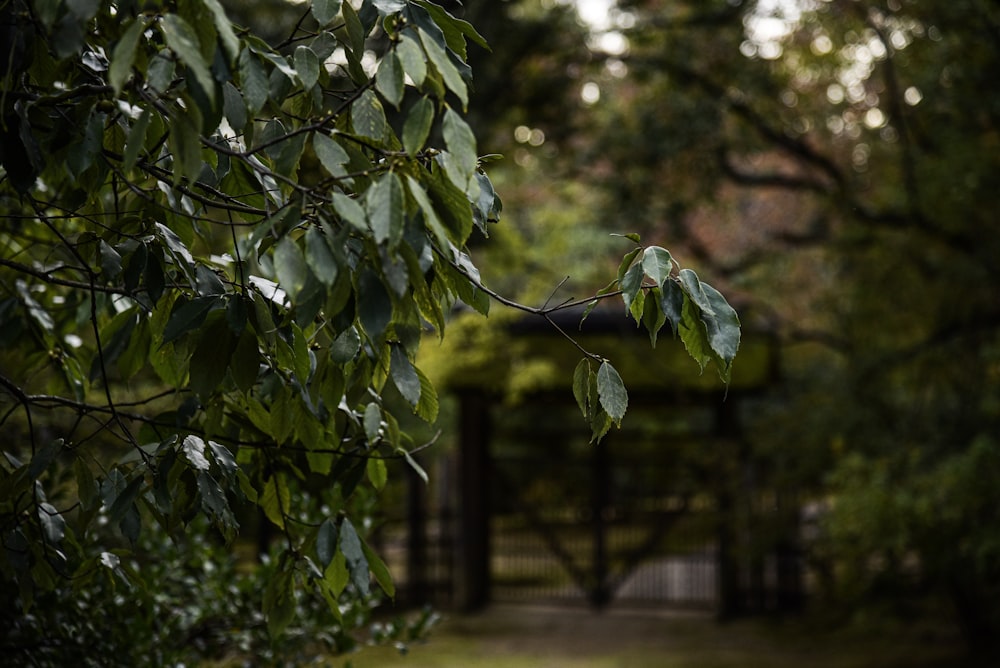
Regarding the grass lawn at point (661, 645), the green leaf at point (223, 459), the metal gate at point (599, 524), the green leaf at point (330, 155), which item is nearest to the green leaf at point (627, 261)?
the green leaf at point (330, 155)

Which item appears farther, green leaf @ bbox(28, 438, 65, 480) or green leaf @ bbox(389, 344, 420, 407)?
green leaf @ bbox(28, 438, 65, 480)

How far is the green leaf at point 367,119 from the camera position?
1588mm

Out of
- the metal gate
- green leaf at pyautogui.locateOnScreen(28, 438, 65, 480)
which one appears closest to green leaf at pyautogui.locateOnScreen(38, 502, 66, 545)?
green leaf at pyautogui.locateOnScreen(28, 438, 65, 480)

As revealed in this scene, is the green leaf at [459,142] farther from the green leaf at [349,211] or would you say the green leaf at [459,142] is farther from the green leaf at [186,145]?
→ the green leaf at [186,145]

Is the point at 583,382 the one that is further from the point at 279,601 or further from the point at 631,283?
the point at 279,601

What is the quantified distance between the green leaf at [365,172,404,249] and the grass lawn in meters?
7.14

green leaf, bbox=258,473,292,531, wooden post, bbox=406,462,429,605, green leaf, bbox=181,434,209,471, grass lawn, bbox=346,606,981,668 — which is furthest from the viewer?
wooden post, bbox=406,462,429,605

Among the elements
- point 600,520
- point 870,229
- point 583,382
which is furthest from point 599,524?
point 583,382

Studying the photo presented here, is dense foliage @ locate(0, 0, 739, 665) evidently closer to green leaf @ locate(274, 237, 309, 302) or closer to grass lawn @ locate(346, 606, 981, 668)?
green leaf @ locate(274, 237, 309, 302)

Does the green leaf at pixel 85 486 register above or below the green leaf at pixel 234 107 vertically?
below

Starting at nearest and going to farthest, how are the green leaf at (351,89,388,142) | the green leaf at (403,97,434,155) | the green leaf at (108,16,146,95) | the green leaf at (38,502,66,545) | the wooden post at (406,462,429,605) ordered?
the green leaf at (108,16,146,95)
the green leaf at (403,97,434,155)
the green leaf at (351,89,388,142)
the green leaf at (38,502,66,545)
the wooden post at (406,462,429,605)

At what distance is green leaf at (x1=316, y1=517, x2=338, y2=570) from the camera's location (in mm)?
1849

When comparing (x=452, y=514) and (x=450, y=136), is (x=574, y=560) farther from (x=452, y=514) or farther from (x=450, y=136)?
(x=450, y=136)

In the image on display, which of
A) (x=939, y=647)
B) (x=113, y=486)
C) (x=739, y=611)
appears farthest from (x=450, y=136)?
(x=739, y=611)
